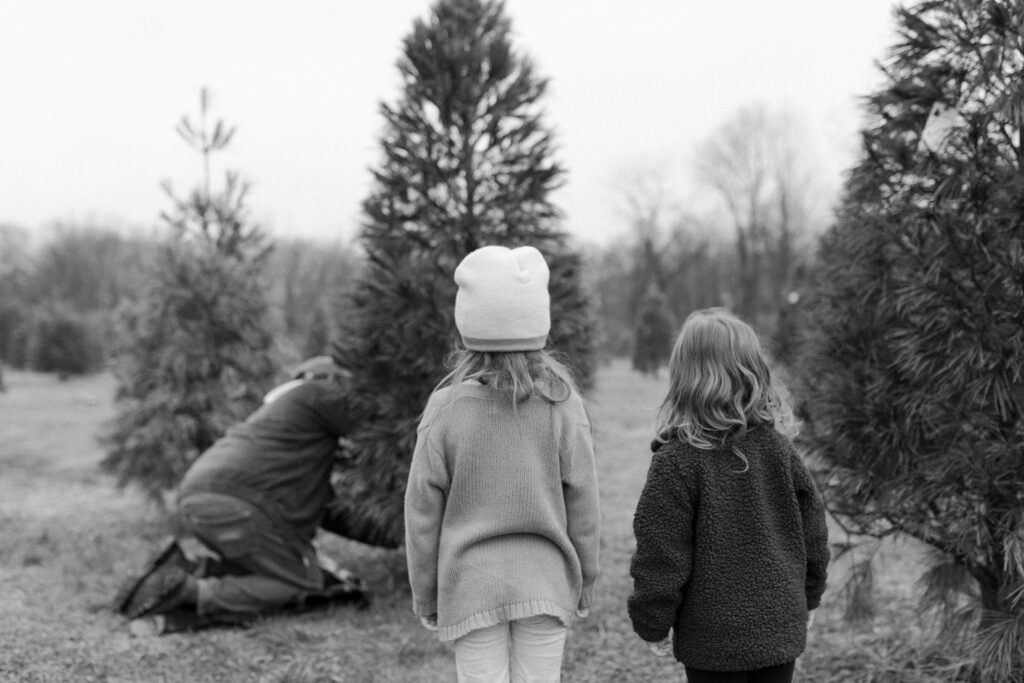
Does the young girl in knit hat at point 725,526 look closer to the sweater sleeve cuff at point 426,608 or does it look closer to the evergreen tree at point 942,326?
the sweater sleeve cuff at point 426,608

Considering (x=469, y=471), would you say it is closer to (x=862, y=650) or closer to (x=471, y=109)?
(x=862, y=650)

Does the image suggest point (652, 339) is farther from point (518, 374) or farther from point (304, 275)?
point (304, 275)

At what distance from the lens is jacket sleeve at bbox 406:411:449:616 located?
252 cm

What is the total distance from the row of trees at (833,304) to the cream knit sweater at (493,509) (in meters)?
1.66

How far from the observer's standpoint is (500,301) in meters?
2.53

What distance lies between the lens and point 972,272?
327cm

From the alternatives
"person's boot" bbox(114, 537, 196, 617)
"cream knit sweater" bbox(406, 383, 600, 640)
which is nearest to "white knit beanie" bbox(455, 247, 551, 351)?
"cream knit sweater" bbox(406, 383, 600, 640)

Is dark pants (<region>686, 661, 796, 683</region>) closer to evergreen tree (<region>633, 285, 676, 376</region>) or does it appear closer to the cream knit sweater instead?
the cream knit sweater

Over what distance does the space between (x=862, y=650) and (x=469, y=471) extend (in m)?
2.77

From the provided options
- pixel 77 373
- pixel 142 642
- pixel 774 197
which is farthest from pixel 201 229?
pixel 774 197

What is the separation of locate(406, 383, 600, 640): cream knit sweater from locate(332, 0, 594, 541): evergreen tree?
2.14m

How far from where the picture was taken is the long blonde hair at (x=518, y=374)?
8.39ft

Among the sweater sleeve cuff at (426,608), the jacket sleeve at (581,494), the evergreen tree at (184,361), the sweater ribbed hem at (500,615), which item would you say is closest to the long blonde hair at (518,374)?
the jacket sleeve at (581,494)

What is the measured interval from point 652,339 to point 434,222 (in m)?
19.4
